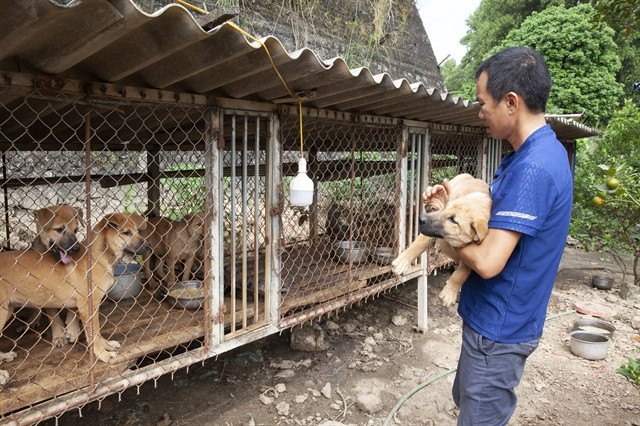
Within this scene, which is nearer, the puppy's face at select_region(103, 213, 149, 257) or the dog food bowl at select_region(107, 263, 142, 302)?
the puppy's face at select_region(103, 213, 149, 257)

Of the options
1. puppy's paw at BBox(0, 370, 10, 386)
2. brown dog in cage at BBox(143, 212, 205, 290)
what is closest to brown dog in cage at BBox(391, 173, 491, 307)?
puppy's paw at BBox(0, 370, 10, 386)

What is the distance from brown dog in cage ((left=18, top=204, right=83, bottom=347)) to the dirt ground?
0.89 metres

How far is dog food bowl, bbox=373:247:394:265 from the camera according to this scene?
5.14m

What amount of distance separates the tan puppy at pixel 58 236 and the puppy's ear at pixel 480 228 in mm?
2614

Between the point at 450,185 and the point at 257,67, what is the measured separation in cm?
123

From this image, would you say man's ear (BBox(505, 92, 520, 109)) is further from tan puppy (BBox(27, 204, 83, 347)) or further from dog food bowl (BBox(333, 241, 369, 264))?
dog food bowl (BBox(333, 241, 369, 264))

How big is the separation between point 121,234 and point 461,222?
2.46 meters

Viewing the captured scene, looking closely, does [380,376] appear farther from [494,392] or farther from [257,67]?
[257,67]

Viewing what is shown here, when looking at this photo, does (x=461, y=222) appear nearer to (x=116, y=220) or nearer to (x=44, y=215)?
(x=116, y=220)

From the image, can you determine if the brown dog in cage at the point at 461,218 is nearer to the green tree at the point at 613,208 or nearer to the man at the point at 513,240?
the man at the point at 513,240

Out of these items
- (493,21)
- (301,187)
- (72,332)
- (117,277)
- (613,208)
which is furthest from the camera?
(493,21)

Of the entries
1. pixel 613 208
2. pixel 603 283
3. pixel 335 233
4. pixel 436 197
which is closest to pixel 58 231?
pixel 436 197

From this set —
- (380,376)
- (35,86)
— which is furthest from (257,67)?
(380,376)

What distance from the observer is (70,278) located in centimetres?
288
